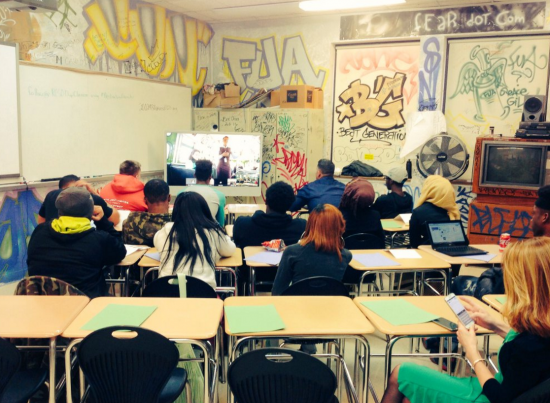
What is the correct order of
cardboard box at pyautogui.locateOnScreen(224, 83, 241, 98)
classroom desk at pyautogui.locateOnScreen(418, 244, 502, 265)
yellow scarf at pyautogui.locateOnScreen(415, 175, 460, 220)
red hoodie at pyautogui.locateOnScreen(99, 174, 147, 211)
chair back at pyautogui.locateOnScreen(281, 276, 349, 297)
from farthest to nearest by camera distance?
cardboard box at pyautogui.locateOnScreen(224, 83, 241, 98), red hoodie at pyautogui.locateOnScreen(99, 174, 147, 211), yellow scarf at pyautogui.locateOnScreen(415, 175, 460, 220), classroom desk at pyautogui.locateOnScreen(418, 244, 502, 265), chair back at pyautogui.locateOnScreen(281, 276, 349, 297)

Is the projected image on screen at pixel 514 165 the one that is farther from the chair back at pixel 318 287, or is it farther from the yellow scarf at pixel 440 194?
the chair back at pixel 318 287

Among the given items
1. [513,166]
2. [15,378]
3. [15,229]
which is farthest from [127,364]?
[513,166]

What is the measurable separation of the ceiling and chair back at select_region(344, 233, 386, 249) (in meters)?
3.58

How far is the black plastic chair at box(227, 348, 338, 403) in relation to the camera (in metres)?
1.74

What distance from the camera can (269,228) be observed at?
375 centimetres

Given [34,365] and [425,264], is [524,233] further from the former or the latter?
[34,365]

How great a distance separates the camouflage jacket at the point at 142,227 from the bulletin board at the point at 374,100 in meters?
3.98

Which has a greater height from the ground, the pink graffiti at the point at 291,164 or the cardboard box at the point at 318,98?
the cardboard box at the point at 318,98

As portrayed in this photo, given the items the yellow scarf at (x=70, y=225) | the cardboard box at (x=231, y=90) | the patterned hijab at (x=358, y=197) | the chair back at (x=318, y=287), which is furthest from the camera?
the cardboard box at (x=231, y=90)

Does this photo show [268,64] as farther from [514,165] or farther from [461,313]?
[461,313]

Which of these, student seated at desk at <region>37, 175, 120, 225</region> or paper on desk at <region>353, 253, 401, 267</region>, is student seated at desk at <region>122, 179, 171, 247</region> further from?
paper on desk at <region>353, 253, 401, 267</region>

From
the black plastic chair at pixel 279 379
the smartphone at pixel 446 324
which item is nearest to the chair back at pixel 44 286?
the black plastic chair at pixel 279 379

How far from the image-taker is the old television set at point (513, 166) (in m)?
5.48

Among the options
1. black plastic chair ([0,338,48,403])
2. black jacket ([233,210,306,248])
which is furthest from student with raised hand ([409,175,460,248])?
black plastic chair ([0,338,48,403])
